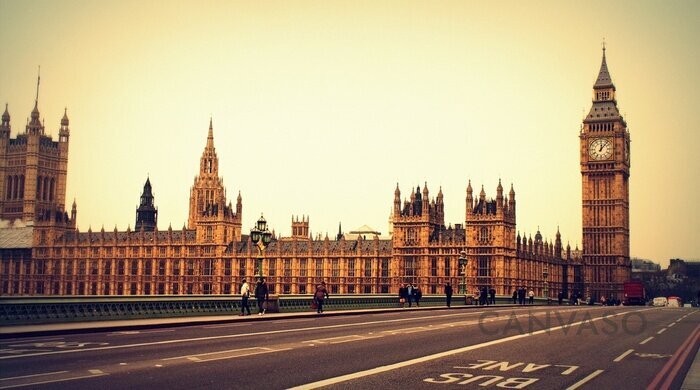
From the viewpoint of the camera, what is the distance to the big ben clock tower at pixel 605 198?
5866 inches

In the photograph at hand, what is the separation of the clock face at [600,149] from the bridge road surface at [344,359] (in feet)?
419

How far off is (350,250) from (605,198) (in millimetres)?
56633

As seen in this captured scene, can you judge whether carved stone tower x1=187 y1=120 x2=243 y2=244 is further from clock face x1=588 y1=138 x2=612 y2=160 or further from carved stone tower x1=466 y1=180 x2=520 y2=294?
clock face x1=588 y1=138 x2=612 y2=160

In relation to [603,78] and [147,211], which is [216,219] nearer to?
[147,211]

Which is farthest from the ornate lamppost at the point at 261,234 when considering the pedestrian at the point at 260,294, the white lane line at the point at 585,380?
the white lane line at the point at 585,380

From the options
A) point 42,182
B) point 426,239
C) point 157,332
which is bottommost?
point 157,332

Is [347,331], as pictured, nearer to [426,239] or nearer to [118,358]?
[118,358]

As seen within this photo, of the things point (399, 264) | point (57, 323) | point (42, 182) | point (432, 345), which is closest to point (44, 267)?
point (42, 182)

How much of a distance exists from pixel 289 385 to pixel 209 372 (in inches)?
101

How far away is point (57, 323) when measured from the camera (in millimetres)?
32094

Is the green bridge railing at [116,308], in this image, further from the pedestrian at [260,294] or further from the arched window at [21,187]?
the arched window at [21,187]

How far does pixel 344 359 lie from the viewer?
2053 centimetres

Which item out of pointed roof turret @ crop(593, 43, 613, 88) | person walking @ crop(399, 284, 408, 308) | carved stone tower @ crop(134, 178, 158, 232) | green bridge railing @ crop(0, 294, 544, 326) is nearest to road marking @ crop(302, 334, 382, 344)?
green bridge railing @ crop(0, 294, 544, 326)

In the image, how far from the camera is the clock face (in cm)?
15288
